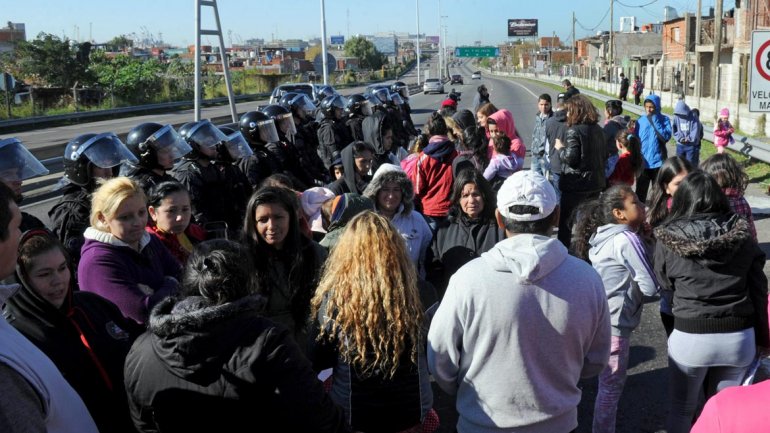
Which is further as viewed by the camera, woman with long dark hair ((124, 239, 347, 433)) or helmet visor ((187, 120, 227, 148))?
helmet visor ((187, 120, 227, 148))

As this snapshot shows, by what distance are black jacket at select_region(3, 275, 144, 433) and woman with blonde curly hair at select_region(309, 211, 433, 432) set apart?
2.55 ft

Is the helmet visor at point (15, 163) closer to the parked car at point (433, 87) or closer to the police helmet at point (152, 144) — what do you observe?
the police helmet at point (152, 144)

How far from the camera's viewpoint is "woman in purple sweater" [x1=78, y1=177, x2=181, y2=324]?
3.26 m

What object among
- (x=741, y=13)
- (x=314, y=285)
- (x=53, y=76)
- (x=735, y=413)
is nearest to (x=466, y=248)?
(x=314, y=285)

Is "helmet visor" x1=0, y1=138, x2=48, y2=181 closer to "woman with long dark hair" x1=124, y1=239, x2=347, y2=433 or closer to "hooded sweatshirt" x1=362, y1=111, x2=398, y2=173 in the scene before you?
"woman with long dark hair" x1=124, y1=239, x2=347, y2=433

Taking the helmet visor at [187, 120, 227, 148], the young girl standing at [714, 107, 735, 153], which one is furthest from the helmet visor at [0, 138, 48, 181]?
the young girl standing at [714, 107, 735, 153]

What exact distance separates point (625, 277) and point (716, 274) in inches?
18.3

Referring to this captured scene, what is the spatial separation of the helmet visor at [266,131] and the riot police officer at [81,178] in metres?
2.26

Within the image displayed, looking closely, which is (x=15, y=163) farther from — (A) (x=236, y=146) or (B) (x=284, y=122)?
(B) (x=284, y=122)

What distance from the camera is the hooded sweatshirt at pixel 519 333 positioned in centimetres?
251

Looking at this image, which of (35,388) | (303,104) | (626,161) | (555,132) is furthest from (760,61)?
(35,388)

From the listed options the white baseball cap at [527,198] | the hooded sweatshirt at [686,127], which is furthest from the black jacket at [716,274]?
the hooded sweatshirt at [686,127]

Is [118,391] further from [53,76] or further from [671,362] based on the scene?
[53,76]

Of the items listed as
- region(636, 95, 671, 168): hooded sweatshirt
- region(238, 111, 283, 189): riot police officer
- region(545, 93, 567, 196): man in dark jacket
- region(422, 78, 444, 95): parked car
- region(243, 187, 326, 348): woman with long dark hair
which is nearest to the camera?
region(243, 187, 326, 348): woman with long dark hair
